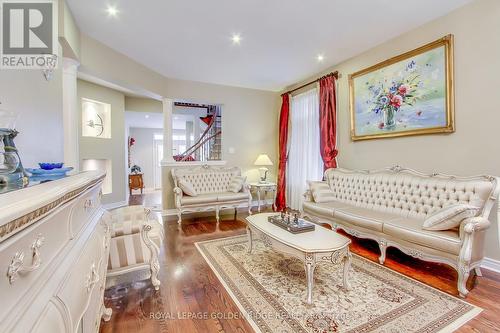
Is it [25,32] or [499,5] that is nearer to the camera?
[25,32]

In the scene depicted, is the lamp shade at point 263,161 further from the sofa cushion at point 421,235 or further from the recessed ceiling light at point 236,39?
the sofa cushion at point 421,235

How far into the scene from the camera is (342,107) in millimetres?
4277

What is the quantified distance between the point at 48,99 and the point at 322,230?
266 cm

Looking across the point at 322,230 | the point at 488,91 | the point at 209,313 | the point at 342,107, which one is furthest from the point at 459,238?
the point at 342,107

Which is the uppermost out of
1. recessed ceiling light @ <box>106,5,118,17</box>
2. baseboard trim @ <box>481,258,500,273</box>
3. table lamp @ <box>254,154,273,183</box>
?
recessed ceiling light @ <box>106,5,118,17</box>

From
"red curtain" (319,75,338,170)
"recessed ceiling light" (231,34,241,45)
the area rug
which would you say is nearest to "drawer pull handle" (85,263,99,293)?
the area rug

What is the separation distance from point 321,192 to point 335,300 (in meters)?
2.02

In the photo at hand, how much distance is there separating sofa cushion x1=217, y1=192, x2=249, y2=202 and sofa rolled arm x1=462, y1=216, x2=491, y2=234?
3.30m

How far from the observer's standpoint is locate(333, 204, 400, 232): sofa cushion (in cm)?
279

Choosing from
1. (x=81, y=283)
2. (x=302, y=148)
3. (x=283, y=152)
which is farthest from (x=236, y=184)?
(x=81, y=283)

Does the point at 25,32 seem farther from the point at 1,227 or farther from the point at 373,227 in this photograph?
the point at 373,227

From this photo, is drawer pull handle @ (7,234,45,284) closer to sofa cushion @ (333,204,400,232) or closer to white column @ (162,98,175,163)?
sofa cushion @ (333,204,400,232)

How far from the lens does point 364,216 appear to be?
2.96m

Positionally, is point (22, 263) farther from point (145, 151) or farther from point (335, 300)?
point (145, 151)
